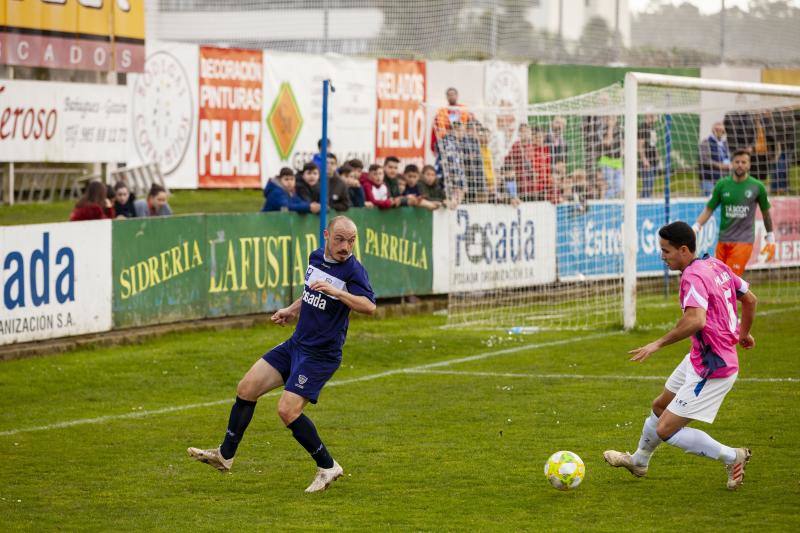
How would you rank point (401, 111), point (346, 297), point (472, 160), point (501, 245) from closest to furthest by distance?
point (346, 297), point (472, 160), point (501, 245), point (401, 111)

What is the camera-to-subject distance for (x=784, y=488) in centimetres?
914

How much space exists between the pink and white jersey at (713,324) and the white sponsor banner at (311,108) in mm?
16988

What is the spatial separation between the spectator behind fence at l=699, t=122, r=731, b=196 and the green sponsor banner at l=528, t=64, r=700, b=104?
20.5 ft

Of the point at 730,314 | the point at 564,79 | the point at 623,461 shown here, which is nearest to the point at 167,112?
the point at 564,79

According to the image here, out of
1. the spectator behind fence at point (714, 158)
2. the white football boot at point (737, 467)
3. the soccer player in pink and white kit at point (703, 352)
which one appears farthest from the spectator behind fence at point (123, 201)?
the spectator behind fence at point (714, 158)

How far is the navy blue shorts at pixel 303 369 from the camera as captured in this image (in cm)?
935

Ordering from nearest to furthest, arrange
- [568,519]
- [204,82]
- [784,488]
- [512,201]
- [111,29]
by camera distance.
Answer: [568,519], [784,488], [111,29], [512,201], [204,82]

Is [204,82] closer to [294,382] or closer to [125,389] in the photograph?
[125,389]

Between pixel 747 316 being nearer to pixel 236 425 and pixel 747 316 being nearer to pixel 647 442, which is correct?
pixel 647 442

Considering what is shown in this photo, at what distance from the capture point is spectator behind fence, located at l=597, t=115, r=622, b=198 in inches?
853

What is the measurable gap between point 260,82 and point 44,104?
634 centimetres

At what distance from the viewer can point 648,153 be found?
2406 centimetres

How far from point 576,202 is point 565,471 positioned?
13211mm

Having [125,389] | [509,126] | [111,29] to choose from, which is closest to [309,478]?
[125,389]
